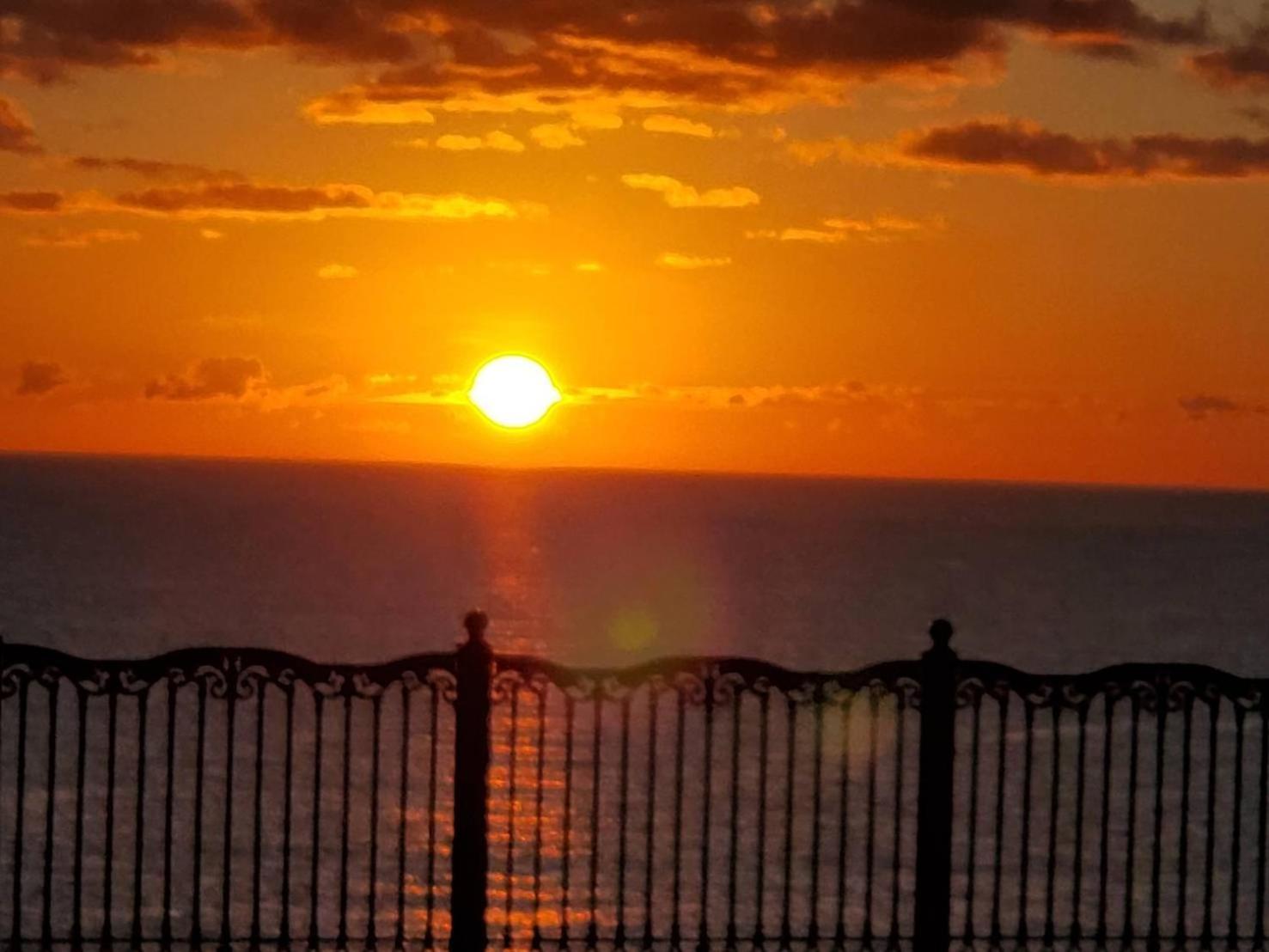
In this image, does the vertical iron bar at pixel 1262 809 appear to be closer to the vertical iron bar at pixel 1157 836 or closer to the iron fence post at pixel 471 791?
the vertical iron bar at pixel 1157 836

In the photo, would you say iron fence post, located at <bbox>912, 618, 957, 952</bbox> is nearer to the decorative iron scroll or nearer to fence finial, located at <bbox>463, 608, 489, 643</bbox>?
the decorative iron scroll

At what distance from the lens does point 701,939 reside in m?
11.3

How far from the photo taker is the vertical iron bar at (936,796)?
11266 mm

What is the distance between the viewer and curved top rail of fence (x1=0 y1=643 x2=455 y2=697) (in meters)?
11.0

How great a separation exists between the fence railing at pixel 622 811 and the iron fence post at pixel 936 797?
0.02 m

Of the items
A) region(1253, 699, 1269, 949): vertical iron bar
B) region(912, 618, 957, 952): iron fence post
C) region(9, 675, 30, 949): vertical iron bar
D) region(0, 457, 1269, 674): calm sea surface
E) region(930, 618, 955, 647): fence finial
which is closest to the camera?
region(9, 675, 30, 949): vertical iron bar

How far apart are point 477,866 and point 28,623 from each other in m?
93.3

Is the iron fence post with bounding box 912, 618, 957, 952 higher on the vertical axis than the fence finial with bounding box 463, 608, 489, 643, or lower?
lower

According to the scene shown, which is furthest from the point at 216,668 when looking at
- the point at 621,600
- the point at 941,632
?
the point at 621,600

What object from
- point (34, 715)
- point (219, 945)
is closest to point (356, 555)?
point (34, 715)

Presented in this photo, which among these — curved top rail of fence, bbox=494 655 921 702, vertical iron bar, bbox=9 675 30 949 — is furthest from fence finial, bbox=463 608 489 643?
vertical iron bar, bbox=9 675 30 949

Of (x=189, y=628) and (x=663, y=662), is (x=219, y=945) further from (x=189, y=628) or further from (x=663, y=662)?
(x=189, y=628)

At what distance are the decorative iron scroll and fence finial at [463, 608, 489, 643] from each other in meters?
0.16

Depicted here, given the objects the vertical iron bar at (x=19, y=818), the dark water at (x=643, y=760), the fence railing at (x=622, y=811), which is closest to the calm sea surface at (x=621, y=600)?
the dark water at (x=643, y=760)
